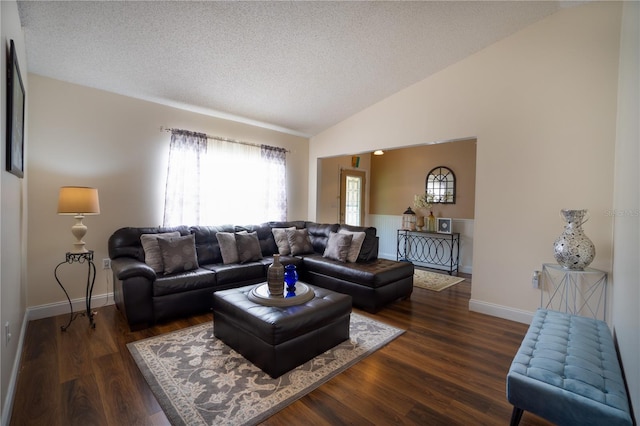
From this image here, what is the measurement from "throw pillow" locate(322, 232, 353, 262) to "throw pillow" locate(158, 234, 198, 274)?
5.97 ft

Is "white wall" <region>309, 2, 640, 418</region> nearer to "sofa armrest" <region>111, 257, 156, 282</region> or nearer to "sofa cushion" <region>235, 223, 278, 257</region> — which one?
"sofa cushion" <region>235, 223, 278, 257</region>

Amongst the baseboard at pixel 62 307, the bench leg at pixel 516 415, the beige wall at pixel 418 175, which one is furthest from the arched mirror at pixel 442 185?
the baseboard at pixel 62 307

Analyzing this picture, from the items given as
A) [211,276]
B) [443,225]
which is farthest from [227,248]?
[443,225]

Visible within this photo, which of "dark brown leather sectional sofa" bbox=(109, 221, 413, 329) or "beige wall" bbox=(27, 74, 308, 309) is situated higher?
"beige wall" bbox=(27, 74, 308, 309)

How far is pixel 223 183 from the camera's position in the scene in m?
4.65

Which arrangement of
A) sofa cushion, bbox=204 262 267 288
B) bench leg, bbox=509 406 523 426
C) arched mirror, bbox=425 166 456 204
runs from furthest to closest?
arched mirror, bbox=425 166 456 204 < sofa cushion, bbox=204 262 267 288 < bench leg, bbox=509 406 523 426

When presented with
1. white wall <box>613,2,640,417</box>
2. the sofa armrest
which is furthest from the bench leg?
the sofa armrest

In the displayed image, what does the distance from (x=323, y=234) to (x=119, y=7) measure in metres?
3.61

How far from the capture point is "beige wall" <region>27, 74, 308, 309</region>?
10.4ft

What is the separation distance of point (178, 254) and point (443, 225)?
484 cm

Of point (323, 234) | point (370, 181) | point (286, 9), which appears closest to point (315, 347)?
point (323, 234)

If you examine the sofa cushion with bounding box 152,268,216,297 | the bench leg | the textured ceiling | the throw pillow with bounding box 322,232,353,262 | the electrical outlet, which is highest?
the textured ceiling

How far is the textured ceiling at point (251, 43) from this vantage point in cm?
260

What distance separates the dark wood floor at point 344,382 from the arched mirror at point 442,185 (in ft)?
10.7
